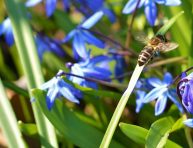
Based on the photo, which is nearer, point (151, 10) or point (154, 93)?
point (154, 93)

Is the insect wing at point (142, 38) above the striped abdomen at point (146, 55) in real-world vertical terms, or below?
above

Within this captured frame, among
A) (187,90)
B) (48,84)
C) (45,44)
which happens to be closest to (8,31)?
(45,44)

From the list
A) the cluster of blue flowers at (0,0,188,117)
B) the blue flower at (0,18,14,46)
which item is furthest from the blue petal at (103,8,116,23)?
the blue flower at (0,18,14,46)

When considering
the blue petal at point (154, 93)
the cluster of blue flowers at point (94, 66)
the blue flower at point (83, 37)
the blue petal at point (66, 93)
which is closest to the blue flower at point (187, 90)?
the cluster of blue flowers at point (94, 66)

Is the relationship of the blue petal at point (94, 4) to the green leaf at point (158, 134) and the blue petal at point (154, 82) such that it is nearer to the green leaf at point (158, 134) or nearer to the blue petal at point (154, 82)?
the blue petal at point (154, 82)

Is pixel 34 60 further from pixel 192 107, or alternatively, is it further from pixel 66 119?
pixel 192 107

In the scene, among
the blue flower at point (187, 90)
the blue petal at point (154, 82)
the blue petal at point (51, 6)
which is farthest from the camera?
the blue petal at point (51, 6)

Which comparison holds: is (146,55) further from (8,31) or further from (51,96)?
(8,31)
